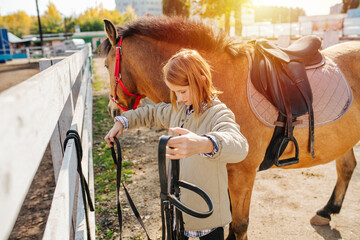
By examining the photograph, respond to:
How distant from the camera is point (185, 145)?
→ 3.71ft

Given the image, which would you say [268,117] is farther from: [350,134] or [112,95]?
[112,95]

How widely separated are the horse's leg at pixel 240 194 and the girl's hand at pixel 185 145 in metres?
1.09

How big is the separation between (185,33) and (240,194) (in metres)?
1.49

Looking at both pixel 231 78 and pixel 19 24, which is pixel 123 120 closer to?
pixel 231 78

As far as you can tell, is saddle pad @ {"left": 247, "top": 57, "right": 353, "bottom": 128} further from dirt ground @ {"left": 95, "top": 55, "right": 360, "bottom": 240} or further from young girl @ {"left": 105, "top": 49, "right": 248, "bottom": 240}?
dirt ground @ {"left": 95, "top": 55, "right": 360, "bottom": 240}

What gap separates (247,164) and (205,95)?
3.03ft

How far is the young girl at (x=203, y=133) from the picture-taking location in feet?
4.09

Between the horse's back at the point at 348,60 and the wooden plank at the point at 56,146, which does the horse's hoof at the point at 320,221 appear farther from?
the wooden plank at the point at 56,146

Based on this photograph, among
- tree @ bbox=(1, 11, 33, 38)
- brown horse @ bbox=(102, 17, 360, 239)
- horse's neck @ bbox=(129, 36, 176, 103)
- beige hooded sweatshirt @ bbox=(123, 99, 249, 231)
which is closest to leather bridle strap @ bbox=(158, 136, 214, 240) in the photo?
beige hooded sweatshirt @ bbox=(123, 99, 249, 231)

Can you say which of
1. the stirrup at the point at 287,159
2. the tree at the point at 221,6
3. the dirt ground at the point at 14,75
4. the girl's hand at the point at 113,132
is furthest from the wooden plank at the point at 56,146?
the dirt ground at the point at 14,75

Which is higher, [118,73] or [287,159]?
[118,73]

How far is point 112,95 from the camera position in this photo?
2895mm

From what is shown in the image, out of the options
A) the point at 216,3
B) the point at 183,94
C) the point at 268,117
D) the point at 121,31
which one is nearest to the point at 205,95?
the point at 183,94

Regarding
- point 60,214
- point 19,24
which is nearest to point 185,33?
point 60,214
